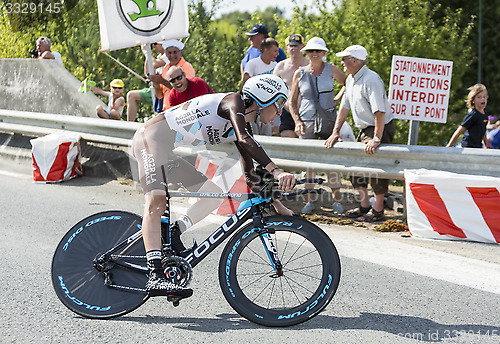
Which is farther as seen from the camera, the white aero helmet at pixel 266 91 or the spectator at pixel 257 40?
the spectator at pixel 257 40

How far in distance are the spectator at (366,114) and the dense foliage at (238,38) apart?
625 centimetres

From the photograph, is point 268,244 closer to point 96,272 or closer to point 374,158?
point 96,272

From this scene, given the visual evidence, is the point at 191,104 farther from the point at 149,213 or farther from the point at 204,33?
the point at 204,33

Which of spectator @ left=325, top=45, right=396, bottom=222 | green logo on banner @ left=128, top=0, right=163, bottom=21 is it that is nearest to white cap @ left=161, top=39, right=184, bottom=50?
green logo on banner @ left=128, top=0, right=163, bottom=21

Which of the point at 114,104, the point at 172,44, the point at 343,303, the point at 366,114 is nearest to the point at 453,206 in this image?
the point at 366,114

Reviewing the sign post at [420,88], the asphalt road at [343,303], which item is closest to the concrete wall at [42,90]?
the asphalt road at [343,303]

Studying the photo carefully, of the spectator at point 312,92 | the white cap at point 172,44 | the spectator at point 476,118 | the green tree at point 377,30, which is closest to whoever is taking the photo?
the spectator at point 312,92

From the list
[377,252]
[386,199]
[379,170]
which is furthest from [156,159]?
[386,199]

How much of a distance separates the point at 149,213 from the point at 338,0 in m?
13.6

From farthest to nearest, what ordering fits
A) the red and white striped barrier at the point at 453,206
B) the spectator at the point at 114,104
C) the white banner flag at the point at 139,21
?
the spectator at the point at 114,104, the white banner flag at the point at 139,21, the red and white striped barrier at the point at 453,206

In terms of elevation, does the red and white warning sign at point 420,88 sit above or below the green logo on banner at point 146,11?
below

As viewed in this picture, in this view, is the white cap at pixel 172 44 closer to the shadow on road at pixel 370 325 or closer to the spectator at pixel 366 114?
the spectator at pixel 366 114

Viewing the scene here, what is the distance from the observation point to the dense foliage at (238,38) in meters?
14.8

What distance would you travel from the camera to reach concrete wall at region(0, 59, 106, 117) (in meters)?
11.2
